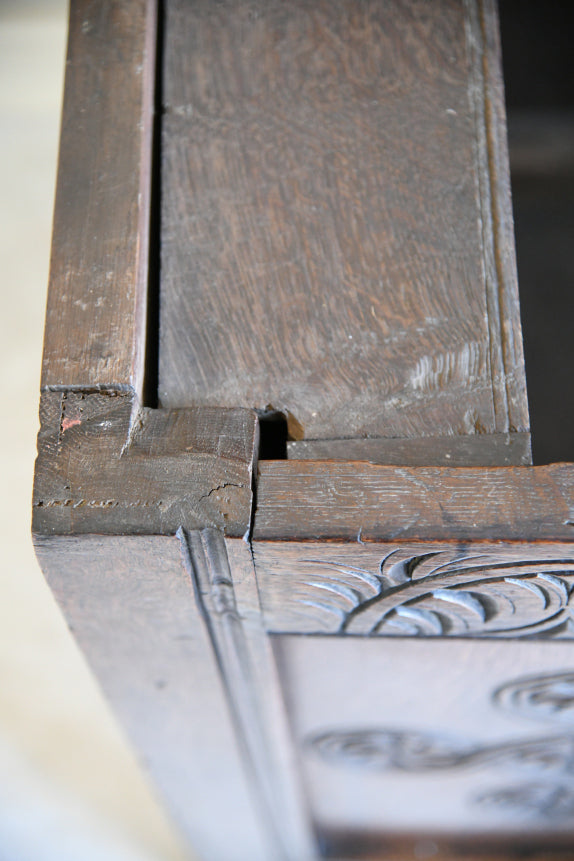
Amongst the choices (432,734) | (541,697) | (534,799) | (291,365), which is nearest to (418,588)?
(291,365)

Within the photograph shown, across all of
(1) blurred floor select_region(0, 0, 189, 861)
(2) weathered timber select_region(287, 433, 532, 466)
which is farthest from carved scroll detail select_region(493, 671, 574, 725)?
(1) blurred floor select_region(0, 0, 189, 861)

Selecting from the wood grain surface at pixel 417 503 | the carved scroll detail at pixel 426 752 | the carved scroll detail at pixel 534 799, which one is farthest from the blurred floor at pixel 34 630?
the wood grain surface at pixel 417 503

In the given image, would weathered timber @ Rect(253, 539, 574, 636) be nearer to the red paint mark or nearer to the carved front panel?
the carved front panel

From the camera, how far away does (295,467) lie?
0.55 metres

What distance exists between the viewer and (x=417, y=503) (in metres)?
0.52

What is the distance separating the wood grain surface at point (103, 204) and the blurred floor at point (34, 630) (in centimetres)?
83

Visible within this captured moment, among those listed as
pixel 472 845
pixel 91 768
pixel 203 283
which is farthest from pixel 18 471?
pixel 472 845

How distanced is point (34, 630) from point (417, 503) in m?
1.32

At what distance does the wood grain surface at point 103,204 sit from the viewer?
22.0 inches

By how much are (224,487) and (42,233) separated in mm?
1174

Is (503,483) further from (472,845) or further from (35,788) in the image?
(35,788)

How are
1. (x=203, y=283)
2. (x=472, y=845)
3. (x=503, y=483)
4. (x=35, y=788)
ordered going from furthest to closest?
1. (x=35, y=788)
2. (x=472, y=845)
3. (x=203, y=283)
4. (x=503, y=483)

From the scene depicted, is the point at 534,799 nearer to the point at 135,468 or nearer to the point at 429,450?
the point at 429,450

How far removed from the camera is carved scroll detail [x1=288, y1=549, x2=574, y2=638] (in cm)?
55
